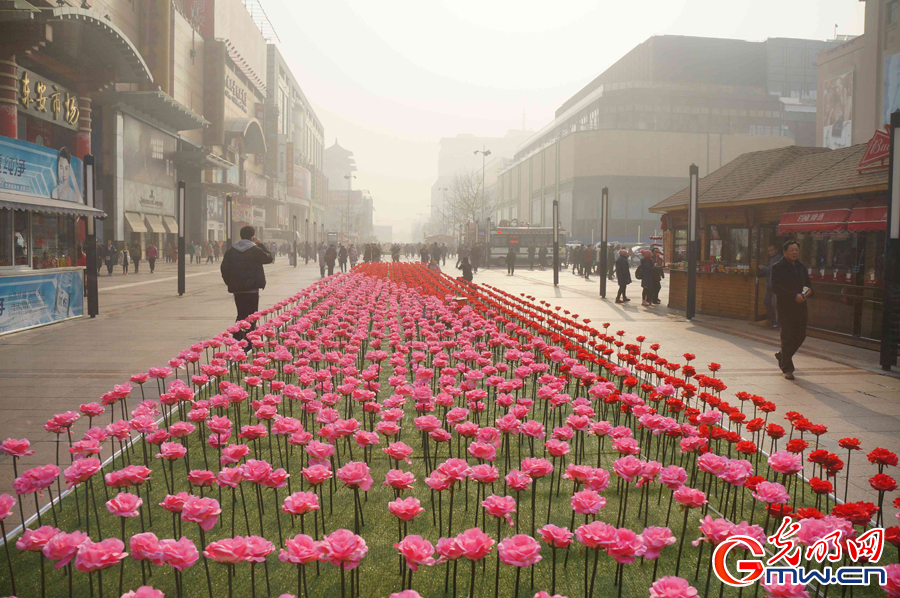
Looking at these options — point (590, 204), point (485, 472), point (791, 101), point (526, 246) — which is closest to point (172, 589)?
point (485, 472)

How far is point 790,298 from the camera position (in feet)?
30.4

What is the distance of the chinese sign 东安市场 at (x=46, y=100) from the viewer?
27016mm

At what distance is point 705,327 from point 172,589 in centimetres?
1373

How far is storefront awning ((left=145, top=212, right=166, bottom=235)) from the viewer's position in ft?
146

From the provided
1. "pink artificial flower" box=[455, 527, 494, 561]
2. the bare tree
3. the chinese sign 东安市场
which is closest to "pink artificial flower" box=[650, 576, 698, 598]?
"pink artificial flower" box=[455, 527, 494, 561]

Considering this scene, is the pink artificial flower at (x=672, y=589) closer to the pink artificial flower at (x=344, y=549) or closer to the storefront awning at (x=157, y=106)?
the pink artificial flower at (x=344, y=549)

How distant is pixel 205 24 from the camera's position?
192 ft

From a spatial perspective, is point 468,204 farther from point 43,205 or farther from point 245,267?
point 245,267

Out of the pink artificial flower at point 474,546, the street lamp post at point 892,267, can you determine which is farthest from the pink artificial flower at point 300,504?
the street lamp post at point 892,267

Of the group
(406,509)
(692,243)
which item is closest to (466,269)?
(692,243)

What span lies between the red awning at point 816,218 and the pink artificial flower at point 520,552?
12607 millimetres

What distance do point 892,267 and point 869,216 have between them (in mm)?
2573

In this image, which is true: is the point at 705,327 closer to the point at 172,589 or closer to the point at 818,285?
the point at 818,285

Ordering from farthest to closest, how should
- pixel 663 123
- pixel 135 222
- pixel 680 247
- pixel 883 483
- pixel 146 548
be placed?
1. pixel 663 123
2. pixel 135 222
3. pixel 680 247
4. pixel 883 483
5. pixel 146 548
